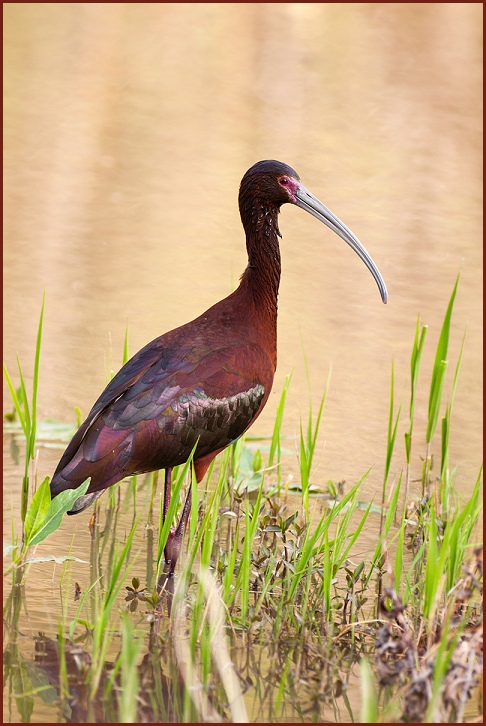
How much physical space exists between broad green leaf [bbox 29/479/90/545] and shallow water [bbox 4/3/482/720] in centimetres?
29

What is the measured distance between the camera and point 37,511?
473cm

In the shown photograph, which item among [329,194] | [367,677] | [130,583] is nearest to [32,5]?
[329,194]

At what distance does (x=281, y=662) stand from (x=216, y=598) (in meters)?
0.32

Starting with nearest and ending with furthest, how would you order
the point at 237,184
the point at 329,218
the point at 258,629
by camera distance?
1. the point at 258,629
2. the point at 329,218
3. the point at 237,184

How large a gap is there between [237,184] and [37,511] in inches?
279

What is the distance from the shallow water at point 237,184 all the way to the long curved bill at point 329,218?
0.70 metres

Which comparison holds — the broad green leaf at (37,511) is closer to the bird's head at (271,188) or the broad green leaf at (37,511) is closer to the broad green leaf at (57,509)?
the broad green leaf at (57,509)

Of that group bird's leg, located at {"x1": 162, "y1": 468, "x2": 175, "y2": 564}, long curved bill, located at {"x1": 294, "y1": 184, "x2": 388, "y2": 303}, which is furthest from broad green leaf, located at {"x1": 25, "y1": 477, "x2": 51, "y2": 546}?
long curved bill, located at {"x1": 294, "y1": 184, "x2": 388, "y2": 303}

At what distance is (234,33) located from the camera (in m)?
16.7

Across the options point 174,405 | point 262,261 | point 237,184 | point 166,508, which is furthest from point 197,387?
point 237,184

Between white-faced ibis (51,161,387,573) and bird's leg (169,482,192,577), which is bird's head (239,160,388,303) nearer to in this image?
white-faced ibis (51,161,387,573)

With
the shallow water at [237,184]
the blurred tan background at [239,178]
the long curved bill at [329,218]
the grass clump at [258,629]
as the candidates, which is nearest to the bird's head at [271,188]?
the long curved bill at [329,218]

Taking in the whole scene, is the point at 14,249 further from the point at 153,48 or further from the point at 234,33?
the point at 234,33

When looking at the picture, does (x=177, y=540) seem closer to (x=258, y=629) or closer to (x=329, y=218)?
(x=258, y=629)
